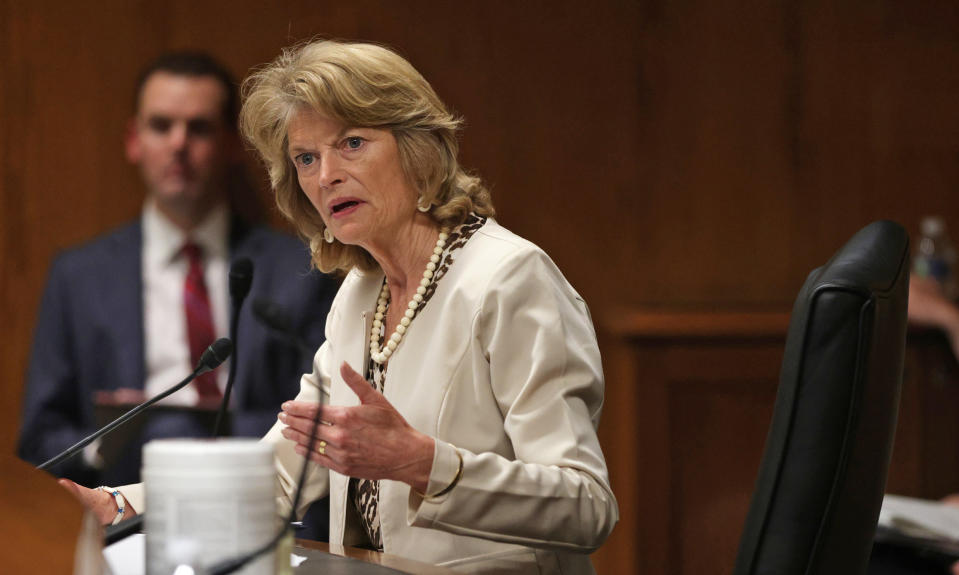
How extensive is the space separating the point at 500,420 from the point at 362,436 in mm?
360

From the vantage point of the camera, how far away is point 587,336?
5.46ft

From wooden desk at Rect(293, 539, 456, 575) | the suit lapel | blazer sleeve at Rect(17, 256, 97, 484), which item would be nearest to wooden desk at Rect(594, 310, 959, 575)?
the suit lapel

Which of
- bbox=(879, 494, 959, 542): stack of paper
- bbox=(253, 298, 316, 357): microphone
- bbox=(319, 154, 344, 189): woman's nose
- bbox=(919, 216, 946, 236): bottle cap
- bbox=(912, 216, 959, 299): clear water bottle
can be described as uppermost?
bbox=(319, 154, 344, 189): woman's nose

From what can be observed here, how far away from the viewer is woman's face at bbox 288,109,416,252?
173 cm

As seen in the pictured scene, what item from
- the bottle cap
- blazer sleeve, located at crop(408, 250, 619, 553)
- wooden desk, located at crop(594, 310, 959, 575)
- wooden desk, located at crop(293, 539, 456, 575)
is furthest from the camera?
the bottle cap

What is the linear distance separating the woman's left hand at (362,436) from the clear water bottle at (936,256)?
11.3ft

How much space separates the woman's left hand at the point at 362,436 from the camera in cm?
132

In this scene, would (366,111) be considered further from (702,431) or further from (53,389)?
(702,431)

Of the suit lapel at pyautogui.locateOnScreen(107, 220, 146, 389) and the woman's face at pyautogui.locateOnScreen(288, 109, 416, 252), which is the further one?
the suit lapel at pyautogui.locateOnScreen(107, 220, 146, 389)

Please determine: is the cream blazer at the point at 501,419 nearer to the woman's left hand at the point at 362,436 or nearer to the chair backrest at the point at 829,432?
the woman's left hand at the point at 362,436

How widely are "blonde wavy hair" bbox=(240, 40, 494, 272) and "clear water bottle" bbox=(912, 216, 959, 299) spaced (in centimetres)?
300

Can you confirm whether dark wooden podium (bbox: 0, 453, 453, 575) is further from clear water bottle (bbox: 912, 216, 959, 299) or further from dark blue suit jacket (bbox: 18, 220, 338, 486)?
clear water bottle (bbox: 912, 216, 959, 299)

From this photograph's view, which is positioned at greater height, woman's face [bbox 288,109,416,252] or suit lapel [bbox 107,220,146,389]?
woman's face [bbox 288,109,416,252]

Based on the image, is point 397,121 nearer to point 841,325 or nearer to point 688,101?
point 841,325
